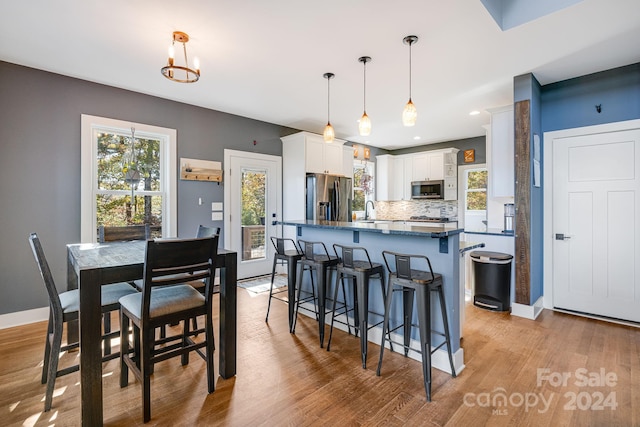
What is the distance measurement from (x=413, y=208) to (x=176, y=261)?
20.6 ft

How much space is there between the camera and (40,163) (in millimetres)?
3248

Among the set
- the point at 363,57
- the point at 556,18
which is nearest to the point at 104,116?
the point at 363,57

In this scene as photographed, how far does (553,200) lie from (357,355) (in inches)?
116

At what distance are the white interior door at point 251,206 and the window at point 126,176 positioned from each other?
2.77 feet

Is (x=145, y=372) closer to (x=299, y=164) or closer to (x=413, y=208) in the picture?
(x=299, y=164)

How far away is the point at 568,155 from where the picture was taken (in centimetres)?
347

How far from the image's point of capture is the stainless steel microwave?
6465 millimetres

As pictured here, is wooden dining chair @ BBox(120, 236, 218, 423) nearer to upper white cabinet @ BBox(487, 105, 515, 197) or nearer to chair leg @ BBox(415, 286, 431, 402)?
chair leg @ BBox(415, 286, 431, 402)

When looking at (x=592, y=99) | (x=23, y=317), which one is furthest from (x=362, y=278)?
(x=23, y=317)

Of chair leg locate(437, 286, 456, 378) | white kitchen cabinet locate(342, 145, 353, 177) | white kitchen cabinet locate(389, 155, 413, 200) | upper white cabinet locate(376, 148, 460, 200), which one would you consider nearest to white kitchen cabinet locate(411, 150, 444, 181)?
upper white cabinet locate(376, 148, 460, 200)

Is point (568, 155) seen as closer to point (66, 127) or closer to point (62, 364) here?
point (62, 364)

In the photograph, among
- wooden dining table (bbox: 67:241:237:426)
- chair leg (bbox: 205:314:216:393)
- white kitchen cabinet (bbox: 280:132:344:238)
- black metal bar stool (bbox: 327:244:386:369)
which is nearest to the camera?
wooden dining table (bbox: 67:241:237:426)

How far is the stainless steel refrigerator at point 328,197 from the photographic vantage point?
5.15m

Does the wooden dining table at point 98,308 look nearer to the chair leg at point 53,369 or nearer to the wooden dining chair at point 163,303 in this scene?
the wooden dining chair at point 163,303
